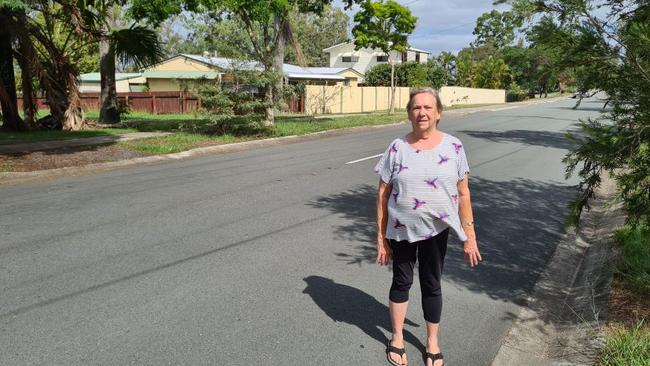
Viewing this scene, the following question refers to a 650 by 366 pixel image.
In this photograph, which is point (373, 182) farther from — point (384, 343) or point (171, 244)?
point (384, 343)

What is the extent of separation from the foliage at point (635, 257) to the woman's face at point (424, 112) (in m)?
1.93

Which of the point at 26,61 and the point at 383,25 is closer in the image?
the point at 26,61

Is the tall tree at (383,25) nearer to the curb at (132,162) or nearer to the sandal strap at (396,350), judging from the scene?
the curb at (132,162)

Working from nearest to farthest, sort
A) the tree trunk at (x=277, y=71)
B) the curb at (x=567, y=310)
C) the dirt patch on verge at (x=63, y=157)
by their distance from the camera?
1. the curb at (x=567, y=310)
2. the dirt patch on verge at (x=63, y=157)
3. the tree trunk at (x=277, y=71)

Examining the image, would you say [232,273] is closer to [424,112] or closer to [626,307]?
[424,112]

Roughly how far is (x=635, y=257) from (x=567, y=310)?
0.91 meters

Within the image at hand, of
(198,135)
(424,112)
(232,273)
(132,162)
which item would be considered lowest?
(232,273)

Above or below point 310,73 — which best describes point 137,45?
below

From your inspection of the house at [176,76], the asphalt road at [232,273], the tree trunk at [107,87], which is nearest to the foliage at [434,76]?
the house at [176,76]

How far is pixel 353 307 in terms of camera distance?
4.03m

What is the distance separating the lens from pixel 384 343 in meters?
3.47

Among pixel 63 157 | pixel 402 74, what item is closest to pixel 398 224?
pixel 63 157

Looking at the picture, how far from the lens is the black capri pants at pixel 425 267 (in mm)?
3188

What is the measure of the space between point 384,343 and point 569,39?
2400 millimetres
